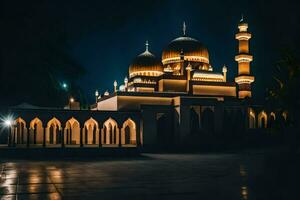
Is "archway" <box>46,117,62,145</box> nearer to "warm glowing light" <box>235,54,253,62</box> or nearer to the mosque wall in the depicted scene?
the mosque wall

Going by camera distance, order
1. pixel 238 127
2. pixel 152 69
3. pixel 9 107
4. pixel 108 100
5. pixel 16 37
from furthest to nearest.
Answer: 1. pixel 152 69
2. pixel 108 100
3. pixel 238 127
4. pixel 9 107
5. pixel 16 37

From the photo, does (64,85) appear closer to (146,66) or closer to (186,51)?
(146,66)

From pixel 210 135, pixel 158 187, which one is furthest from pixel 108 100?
pixel 158 187

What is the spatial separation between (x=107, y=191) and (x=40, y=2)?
1463 centimetres

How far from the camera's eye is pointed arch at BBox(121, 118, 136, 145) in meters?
31.4

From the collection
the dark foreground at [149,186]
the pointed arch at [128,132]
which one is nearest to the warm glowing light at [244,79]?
the pointed arch at [128,132]

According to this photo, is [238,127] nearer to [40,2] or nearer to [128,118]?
[128,118]

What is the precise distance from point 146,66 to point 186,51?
441cm

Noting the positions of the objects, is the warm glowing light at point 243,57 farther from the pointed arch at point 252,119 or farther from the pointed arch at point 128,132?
the pointed arch at point 128,132

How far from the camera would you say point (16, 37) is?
1995 centimetres

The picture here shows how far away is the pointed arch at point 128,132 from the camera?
31.4 metres

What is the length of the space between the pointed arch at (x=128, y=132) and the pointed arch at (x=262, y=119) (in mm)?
12282

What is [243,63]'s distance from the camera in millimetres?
39062

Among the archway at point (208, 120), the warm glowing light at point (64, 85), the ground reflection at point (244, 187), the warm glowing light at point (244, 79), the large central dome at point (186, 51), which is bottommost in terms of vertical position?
the ground reflection at point (244, 187)
